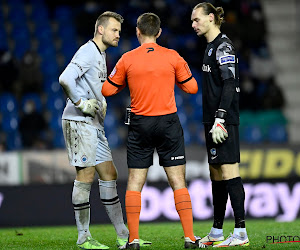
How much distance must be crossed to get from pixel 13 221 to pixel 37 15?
279 inches

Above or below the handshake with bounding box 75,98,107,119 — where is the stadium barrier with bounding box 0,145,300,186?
below

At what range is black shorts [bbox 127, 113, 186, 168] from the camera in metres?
5.84

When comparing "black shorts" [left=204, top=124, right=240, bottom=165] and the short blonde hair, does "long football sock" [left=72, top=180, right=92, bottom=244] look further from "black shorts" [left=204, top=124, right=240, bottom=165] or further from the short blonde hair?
the short blonde hair

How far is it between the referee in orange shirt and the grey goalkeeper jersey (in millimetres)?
406

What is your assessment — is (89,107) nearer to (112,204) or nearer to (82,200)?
(82,200)

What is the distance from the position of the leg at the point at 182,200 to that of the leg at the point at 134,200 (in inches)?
11.1

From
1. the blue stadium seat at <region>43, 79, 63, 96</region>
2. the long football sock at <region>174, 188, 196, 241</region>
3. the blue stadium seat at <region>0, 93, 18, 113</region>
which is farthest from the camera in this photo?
the blue stadium seat at <region>43, 79, 63, 96</region>

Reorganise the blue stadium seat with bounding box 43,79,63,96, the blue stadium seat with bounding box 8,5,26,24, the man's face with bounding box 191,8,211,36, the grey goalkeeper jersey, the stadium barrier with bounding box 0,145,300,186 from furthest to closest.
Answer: the blue stadium seat with bounding box 8,5,26,24, the blue stadium seat with bounding box 43,79,63,96, the stadium barrier with bounding box 0,145,300,186, the man's face with bounding box 191,8,211,36, the grey goalkeeper jersey

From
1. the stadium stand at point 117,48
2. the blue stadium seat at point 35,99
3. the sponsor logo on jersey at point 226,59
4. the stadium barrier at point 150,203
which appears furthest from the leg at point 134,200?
the blue stadium seat at point 35,99

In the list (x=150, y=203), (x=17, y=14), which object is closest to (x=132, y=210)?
(x=150, y=203)

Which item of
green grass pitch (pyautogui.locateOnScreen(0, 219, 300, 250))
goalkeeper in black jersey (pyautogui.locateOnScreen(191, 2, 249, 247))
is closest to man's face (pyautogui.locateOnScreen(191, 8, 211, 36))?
goalkeeper in black jersey (pyautogui.locateOnScreen(191, 2, 249, 247))

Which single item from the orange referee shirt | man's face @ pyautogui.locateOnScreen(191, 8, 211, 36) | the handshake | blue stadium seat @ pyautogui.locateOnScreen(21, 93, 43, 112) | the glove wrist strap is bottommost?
the glove wrist strap

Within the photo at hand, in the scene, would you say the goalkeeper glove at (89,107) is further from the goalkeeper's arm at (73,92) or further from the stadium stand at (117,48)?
the stadium stand at (117,48)

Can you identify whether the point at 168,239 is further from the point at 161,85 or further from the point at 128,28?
the point at 128,28
